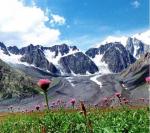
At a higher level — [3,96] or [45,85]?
[3,96]

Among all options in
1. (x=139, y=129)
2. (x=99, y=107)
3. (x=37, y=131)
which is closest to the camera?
(x=139, y=129)

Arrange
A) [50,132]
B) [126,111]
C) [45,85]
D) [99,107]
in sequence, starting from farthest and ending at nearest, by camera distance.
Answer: [99,107] < [126,111] < [50,132] < [45,85]

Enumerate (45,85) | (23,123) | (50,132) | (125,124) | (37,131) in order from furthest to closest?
1. (23,123)
2. (37,131)
3. (50,132)
4. (125,124)
5. (45,85)

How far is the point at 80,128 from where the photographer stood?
11969mm

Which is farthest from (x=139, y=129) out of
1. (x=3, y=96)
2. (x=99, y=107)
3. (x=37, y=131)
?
(x=3, y=96)

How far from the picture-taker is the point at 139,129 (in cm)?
1043

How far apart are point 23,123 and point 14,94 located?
17219cm

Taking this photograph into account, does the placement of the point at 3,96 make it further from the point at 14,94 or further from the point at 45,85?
the point at 45,85

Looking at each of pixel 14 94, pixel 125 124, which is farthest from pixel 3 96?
pixel 125 124

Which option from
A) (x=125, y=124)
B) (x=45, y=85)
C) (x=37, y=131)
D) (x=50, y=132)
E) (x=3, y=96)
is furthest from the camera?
(x=3, y=96)

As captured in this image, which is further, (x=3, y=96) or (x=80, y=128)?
(x=3, y=96)

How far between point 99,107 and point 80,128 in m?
11.1

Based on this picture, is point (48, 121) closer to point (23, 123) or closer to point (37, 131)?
point (37, 131)

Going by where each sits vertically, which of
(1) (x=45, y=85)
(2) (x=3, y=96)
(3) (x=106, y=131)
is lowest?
(3) (x=106, y=131)
